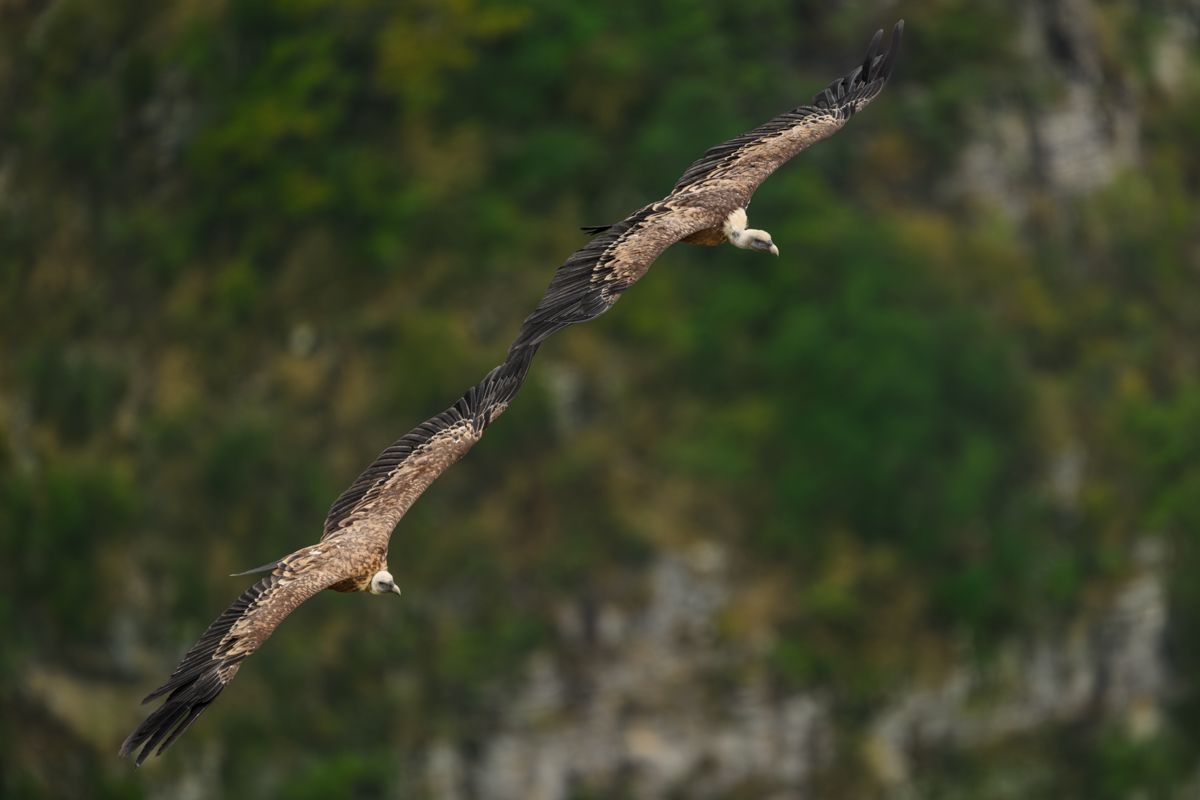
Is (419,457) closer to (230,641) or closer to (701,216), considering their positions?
(230,641)

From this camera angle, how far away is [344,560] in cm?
3002

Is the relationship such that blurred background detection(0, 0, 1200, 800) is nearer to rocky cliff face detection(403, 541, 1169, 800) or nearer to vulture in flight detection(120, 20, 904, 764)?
rocky cliff face detection(403, 541, 1169, 800)

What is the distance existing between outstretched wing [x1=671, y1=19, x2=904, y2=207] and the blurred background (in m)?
21.8

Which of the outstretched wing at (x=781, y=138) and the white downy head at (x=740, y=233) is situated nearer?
the white downy head at (x=740, y=233)

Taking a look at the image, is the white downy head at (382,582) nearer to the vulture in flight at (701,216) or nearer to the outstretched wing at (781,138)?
the vulture in flight at (701,216)

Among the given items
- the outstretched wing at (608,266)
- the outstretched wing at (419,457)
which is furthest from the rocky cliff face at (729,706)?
the outstretched wing at (419,457)

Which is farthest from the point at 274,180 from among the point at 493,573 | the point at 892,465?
the point at 892,465

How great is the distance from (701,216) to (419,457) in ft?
16.4

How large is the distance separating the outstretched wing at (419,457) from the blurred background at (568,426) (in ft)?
77.6

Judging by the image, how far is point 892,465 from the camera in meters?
57.7

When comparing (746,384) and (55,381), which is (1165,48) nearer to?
(746,384)

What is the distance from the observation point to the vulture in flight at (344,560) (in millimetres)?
28000

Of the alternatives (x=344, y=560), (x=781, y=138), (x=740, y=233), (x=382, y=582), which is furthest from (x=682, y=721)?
(x=344, y=560)

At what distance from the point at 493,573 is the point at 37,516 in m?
10.4
